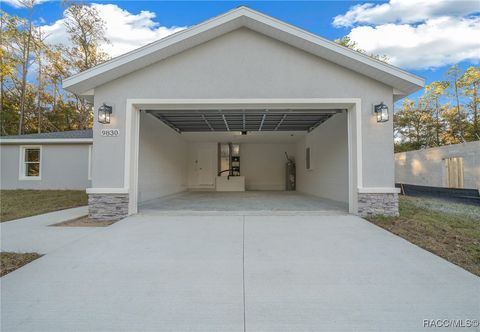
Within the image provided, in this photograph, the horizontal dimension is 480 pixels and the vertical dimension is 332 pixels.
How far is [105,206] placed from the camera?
5.27 metres

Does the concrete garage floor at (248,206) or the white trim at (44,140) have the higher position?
the white trim at (44,140)

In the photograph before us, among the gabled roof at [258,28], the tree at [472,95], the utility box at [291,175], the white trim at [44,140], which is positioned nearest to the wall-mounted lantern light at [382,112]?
the gabled roof at [258,28]

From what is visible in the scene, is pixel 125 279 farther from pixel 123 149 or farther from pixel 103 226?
pixel 123 149

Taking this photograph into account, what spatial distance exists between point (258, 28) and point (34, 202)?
8.29 metres

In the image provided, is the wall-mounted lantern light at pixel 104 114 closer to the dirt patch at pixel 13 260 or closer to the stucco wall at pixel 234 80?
the stucco wall at pixel 234 80

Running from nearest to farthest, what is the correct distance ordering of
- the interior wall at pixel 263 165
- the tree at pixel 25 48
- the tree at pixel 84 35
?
the interior wall at pixel 263 165
the tree at pixel 25 48
the tree at pixel 84 35

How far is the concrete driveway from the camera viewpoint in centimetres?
188

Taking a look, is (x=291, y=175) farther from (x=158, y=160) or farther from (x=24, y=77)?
(x=24, y=77)

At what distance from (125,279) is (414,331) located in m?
2.51

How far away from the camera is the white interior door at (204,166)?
13.6 m

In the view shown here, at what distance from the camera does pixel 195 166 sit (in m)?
13.7

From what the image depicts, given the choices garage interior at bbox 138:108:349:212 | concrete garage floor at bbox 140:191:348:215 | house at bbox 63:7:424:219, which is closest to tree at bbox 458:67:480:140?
garage interior at bbox 138:108:349:212

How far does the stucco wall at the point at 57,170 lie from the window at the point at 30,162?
0.17 m

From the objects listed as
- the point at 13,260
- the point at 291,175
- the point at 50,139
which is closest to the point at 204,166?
the point at 291,175
